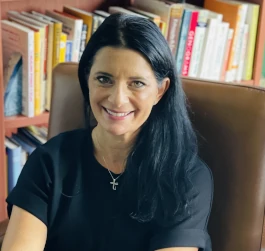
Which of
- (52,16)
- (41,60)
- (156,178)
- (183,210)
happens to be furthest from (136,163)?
(52,16)

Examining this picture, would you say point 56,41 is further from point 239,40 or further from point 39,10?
point 239,40

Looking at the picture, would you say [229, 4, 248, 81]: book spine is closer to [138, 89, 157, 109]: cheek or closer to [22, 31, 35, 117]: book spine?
[22, 31, 35, 117]: book spine

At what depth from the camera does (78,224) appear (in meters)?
1.22

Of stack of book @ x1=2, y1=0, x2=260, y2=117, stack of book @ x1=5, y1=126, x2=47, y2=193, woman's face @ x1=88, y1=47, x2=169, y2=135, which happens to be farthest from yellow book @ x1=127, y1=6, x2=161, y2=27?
woman's face @ x1=88, y1=47, x2=169, y2=135

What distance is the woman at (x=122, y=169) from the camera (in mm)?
1102

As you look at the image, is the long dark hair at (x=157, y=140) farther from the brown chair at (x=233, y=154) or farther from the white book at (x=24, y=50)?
the white book at (x=24, y=50)

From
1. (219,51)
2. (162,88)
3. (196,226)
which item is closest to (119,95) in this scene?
(162,88)

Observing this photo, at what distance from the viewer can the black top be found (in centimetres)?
118

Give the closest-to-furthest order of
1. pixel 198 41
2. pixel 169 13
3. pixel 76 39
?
1. pixel 76 39
2. pixel 169 13
3. pixel 198 41

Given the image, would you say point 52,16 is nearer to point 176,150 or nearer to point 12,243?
point 176,150

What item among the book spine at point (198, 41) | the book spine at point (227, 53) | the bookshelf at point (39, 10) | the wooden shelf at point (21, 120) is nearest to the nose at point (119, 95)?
the bookshelf at point (39, 10)

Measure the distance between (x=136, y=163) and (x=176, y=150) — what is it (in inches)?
4.0

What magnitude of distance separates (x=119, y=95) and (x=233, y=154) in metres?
0.33

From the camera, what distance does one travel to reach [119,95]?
1.09 m
